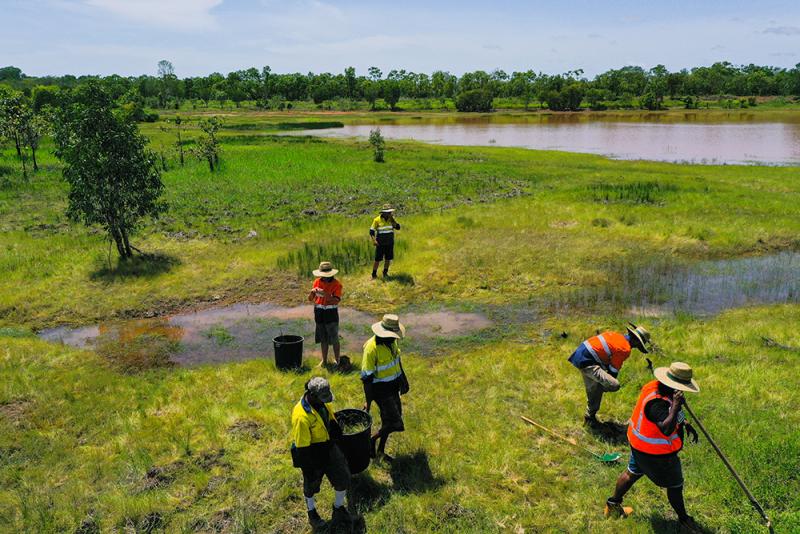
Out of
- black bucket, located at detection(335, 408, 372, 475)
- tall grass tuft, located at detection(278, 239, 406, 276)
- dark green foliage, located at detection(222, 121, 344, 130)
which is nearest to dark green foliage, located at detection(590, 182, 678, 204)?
tall grass tuft, located at detection(278, 239, 406, 276)

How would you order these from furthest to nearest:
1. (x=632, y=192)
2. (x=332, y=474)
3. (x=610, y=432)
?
1. (x=632, y=192)
2. (x=610, y=432)
3. (x=332, y=474)

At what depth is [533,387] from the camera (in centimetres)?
956

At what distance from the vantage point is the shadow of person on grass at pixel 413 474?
23.0 ft

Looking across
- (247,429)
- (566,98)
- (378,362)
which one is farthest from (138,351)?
(566,98)

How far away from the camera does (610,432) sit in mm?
8055

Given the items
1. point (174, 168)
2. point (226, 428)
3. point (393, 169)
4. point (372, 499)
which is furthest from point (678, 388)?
point (174, 168)

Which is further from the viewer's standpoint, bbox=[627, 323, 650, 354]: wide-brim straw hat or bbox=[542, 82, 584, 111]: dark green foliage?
bbox=[542, 82, 584, 111]: dark green foliage

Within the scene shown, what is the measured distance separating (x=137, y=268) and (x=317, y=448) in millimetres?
13007

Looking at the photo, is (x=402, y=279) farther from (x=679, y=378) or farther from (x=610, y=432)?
(x=679, y=378)

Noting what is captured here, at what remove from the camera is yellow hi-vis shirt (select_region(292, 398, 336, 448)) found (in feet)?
19.4

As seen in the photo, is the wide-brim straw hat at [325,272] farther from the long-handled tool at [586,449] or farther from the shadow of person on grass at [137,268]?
the shadow of person on grass at [137,268]

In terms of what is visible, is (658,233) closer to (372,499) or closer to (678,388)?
(678,388)

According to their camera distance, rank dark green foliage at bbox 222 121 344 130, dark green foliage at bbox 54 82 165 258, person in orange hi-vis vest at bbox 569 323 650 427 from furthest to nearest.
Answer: dark green foliage at bbox 222 121 344 130, dark green foliage at bbox 54 82 165 258, person in orange hi-vis vest at bbox 569 323 650 427

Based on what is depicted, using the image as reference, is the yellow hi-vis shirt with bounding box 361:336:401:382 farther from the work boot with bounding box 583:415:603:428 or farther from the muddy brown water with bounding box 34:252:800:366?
the muddy brown water with bounding box 34:252:800:366
